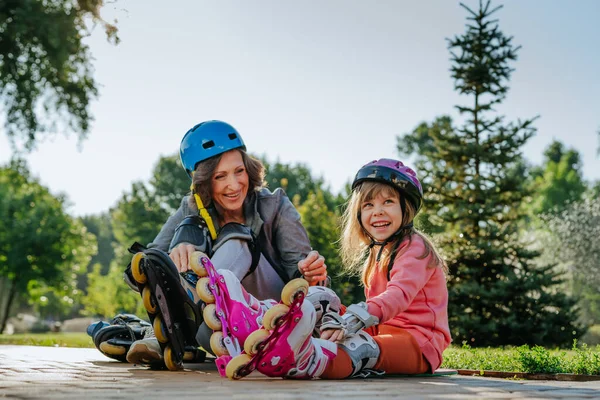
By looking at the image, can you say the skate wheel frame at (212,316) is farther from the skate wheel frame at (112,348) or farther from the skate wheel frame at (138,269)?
the skate wheel frame at (112,348)

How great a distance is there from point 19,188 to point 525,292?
27522 millimetres

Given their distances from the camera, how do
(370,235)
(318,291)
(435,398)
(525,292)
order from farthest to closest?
(525,292), (370,235), (318,291), (435,398)

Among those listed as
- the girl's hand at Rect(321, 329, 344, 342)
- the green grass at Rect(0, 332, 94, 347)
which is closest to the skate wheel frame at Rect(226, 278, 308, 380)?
the girl's hand at Rect(321, 329, 344, 342)

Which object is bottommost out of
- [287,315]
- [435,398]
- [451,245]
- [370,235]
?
[435,398]

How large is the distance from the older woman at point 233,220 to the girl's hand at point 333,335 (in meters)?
0.65

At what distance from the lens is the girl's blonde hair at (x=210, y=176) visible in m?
4.24

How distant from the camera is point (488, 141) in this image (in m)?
14.9

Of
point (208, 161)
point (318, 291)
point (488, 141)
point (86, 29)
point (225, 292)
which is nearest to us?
point (225, 292)

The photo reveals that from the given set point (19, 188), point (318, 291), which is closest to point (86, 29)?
point (318, 291)

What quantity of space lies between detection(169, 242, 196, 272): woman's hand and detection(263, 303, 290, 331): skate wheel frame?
1.28m

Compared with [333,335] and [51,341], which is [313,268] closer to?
[333,335]

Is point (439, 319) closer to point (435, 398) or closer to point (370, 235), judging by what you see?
point (370, 235)

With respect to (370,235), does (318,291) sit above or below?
below

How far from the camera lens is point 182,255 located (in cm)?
384
